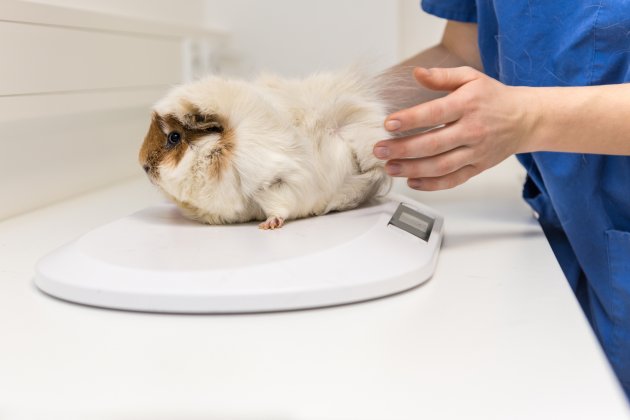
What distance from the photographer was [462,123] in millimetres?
614

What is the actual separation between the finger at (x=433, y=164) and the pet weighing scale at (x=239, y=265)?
6cm

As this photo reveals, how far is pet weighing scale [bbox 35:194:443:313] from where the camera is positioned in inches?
20.0

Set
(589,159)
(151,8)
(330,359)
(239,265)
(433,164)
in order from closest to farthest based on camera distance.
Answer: (330,359) < (239,265) < (433,164) < (589,159) < (151,8)

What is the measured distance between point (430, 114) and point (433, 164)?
0.23ft

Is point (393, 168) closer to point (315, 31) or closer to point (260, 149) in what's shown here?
point (260, 149)

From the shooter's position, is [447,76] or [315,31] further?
[315,31]

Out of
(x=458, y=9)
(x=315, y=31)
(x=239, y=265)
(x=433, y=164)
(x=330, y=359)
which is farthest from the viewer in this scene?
(x=315, y=31)

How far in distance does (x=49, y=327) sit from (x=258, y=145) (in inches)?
11.0

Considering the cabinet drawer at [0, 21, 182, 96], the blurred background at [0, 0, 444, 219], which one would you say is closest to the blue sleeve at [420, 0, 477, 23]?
the blurred background at [0, 0, 444, 219]

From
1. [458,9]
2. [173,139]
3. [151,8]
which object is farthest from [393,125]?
[151,8]

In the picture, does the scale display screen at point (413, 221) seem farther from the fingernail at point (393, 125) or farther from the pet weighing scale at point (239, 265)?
the fingernail at point (393, 125)

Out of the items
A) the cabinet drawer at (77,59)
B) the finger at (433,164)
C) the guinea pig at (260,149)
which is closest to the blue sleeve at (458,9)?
the guinea pig at (260,149)

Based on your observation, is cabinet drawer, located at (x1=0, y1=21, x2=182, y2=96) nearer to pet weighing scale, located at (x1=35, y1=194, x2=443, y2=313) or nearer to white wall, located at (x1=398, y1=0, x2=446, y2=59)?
pet weighing scale, located at (x1=35, y1=194, x2=443, y2=313)

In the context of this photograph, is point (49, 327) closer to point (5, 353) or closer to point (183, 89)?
point (5, 353)
